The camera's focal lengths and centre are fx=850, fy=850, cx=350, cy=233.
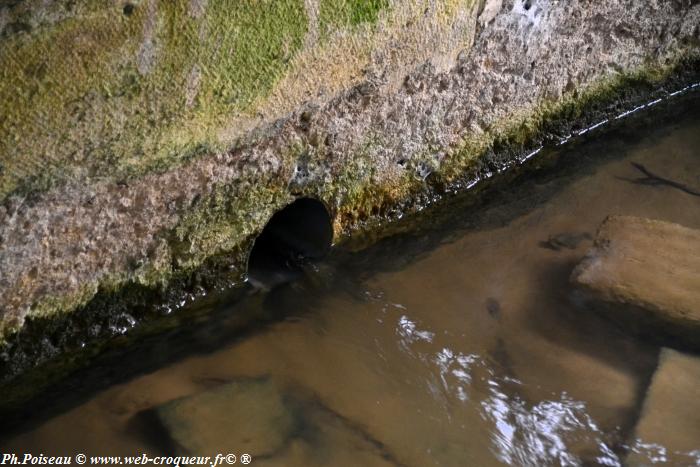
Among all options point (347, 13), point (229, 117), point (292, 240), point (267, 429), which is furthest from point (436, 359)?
point (347, 13)

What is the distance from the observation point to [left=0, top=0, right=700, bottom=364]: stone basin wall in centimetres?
239

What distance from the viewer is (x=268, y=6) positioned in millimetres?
2719

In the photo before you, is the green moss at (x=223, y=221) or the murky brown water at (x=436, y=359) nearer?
the murky brown water at (x=436, y=359)

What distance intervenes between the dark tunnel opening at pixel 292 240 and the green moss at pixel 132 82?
64 cm

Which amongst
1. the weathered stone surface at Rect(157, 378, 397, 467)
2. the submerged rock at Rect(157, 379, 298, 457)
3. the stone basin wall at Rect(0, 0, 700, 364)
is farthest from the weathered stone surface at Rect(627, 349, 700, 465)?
the stone basin wall at Rect(0, 0, 700, 364)

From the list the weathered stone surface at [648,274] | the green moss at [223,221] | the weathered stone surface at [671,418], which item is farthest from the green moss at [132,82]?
the weathered stone surface at [671,418]

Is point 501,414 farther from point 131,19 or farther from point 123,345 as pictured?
point 131,19

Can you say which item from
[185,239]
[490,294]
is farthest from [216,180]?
[490,294]

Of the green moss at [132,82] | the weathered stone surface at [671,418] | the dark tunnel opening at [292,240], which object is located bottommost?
the weathered stone surface at [671,418]

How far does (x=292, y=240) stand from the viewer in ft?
11.0

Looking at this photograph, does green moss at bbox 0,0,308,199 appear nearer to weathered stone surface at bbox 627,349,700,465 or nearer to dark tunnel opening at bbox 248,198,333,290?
dark tunnel opening at bbox 248,198,333,290

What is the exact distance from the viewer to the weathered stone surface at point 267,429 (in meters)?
2.40

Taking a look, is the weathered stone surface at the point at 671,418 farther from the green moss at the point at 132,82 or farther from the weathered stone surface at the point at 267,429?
the green moss at the point at 132,82

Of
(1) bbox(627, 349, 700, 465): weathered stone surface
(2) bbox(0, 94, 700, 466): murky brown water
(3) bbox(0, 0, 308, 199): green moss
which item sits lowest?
(1) bbox(627, 349, 700, 465): weathered stone surface
